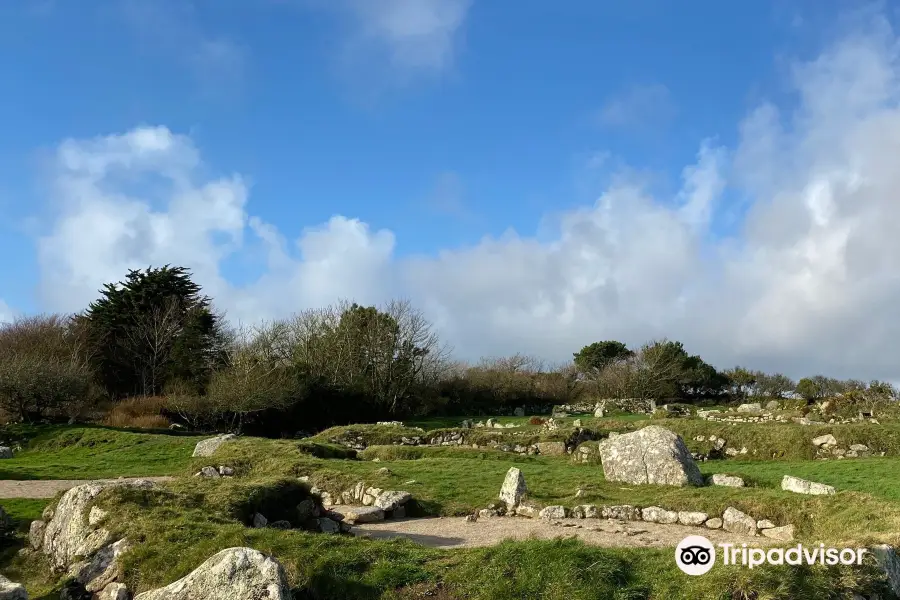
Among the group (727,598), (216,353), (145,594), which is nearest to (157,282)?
(216,353)

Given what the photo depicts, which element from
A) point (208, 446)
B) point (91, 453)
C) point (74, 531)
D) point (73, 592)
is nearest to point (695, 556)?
point (73, 592)

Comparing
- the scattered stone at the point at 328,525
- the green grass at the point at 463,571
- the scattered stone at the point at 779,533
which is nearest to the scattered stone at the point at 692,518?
the scattered stone at the point at 779,533

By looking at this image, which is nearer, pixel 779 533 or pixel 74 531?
pixel 74 531

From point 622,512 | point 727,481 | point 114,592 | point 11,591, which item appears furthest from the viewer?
point 727,481

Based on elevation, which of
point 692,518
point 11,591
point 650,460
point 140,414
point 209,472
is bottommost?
point 692,518

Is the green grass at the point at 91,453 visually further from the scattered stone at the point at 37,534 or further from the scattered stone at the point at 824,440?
the scattered stone at the point at 824,440

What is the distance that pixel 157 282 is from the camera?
5991 cm

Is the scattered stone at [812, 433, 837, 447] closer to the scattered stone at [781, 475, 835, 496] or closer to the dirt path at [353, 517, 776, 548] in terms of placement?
the scattered stone at [781, 475, 835, 496]

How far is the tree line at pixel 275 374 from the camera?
40.3 meters

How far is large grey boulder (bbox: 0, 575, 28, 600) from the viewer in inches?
364

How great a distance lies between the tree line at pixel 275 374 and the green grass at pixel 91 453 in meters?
4.98

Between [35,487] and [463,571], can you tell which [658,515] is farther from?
[35,487]

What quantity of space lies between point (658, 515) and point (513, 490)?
145 inches

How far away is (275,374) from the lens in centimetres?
4434
